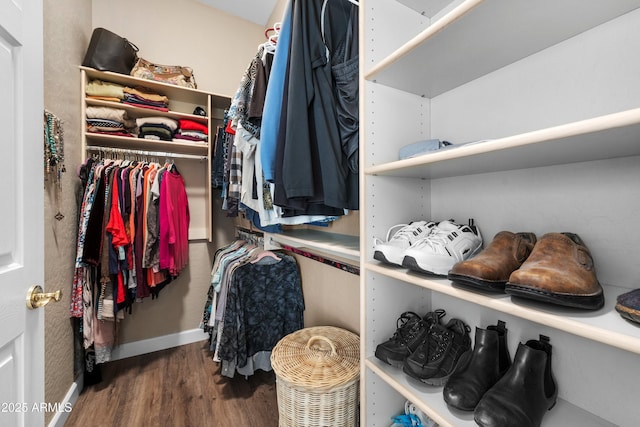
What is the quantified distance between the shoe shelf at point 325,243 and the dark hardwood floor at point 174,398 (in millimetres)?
937

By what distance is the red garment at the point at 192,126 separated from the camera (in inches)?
87.7

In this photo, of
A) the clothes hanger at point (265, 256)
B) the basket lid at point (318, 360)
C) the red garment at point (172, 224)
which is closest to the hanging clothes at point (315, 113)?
the basket lid at point (318, 360)

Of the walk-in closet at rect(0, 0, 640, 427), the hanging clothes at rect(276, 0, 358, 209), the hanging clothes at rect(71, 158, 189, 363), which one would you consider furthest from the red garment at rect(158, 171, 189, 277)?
the hanging clothes at rect(276, 0, 358, 209)

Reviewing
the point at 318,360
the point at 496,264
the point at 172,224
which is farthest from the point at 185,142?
the point at 496,264

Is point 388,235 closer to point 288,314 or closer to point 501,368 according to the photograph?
point 501,368

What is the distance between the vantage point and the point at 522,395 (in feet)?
1.79

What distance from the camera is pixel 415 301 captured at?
0.93 metres

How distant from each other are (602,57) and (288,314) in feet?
5.65

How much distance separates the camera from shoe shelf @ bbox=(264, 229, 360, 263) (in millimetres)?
952

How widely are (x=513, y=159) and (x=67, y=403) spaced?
2.47 meters

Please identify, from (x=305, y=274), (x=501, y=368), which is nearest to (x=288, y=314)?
(x=305, y=274)

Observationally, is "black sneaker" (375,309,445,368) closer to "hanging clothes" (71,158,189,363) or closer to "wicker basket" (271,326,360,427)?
"wicker basket" (271,326,360,427)

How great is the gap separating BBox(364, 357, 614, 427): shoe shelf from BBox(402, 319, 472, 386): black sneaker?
1.3 inches

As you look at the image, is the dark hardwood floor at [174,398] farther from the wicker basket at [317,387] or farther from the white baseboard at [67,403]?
the wicker basket at [317,387]
